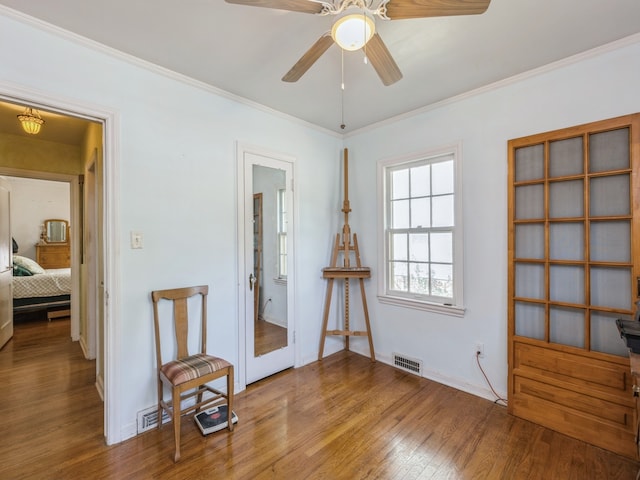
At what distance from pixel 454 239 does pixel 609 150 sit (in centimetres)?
120

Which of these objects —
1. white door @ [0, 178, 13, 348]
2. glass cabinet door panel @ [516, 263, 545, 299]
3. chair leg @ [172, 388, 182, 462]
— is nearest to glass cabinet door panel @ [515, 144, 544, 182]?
glass cabinet door panel @ [516, 263, 545, 299]

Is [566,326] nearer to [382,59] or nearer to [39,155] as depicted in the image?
[382,59]

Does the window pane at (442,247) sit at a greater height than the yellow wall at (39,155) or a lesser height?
lesser

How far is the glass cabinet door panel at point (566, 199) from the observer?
84.8 inches

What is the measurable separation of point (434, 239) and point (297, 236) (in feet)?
4.64

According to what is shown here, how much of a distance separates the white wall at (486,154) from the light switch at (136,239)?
2431 mm

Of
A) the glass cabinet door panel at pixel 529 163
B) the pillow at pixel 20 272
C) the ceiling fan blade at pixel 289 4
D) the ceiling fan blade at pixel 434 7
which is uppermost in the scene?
the ceiling fan blade at pixel 289 4

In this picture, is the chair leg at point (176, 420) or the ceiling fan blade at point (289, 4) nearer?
the ceiling fan blade at point (289, 4)

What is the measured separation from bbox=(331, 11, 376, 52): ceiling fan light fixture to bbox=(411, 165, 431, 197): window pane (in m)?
1.89

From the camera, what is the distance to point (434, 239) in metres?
3.00

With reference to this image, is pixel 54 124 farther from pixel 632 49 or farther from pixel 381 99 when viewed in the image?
pixel 632 49

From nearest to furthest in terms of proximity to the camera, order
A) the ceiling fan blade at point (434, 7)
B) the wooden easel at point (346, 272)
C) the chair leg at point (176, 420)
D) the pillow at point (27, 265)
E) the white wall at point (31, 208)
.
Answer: the ceiling fan blade at point (434, 7)
the chair leg at point (176, 420)
the wooden easel at point (346, 272)
the pillow at point (27, 265)
the white wall at point (31, 208)

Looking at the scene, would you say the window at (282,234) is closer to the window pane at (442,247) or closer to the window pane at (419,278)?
the window pane at (419,278)

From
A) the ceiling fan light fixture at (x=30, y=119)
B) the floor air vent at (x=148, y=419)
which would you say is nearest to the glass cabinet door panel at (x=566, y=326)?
the floor air vent at (x=148, y=419)
